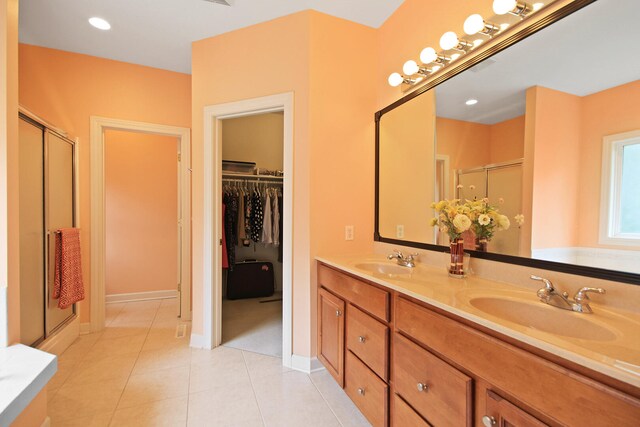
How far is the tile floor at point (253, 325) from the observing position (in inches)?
98.3

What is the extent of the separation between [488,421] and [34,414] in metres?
2.00

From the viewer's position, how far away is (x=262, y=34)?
2.25m

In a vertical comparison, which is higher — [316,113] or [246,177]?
[316,113]

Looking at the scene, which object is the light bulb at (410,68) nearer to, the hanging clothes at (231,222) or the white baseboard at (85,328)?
the hanging clothes at (231,222)

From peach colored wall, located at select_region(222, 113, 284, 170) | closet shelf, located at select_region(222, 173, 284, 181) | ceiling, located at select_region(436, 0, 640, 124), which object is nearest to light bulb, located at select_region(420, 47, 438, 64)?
ceiling, located at select_region(436, 0, 640, 124)

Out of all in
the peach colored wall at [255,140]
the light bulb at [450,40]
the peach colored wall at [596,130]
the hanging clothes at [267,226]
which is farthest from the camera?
the peach colored wall at [255,140]

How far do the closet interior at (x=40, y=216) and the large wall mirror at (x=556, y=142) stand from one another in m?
2.78

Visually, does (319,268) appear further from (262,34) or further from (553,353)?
(262,34)

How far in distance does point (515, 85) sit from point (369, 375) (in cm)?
160

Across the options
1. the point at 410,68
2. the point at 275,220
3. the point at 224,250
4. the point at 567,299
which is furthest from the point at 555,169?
the point at 224,250

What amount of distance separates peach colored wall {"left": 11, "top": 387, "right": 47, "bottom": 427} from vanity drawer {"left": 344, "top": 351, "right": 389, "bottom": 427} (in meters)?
1.56

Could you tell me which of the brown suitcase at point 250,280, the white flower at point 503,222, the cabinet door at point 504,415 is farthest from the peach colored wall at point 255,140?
the cabinet door at point 504,415

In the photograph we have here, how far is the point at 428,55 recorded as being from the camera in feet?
5.53

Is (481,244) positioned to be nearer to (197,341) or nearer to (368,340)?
(368,340)
